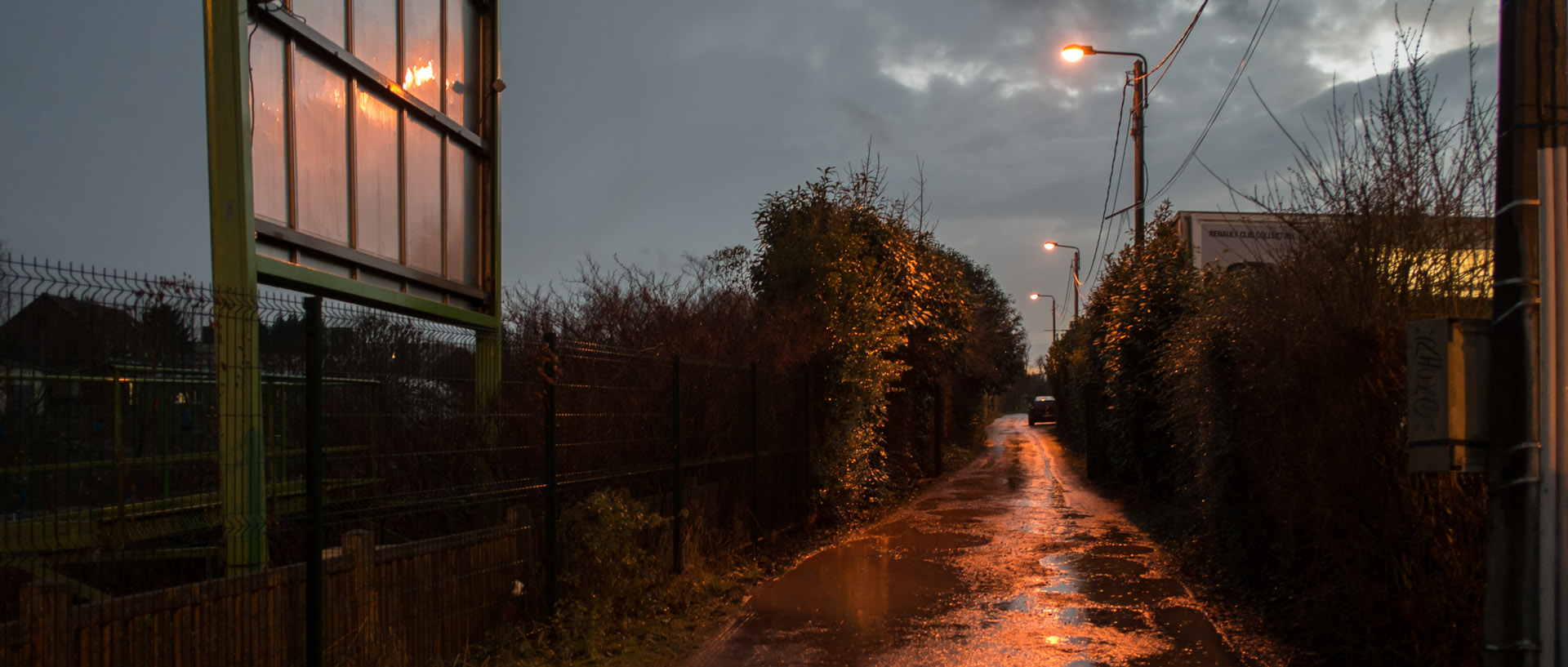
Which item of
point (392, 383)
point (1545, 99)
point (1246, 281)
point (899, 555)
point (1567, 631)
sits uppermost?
point (1545, 99)

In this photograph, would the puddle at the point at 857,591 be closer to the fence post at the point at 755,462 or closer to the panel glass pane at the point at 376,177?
the fence post at the point at 755,462

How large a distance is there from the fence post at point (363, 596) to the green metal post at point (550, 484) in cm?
155

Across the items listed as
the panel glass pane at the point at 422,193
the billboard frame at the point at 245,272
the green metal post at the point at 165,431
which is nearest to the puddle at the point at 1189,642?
the billboard frame at the point at 245,272

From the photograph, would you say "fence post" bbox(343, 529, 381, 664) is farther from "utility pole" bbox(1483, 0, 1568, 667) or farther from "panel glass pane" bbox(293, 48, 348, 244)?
"utility pole" bbox(1483, 0, 1568, 667)

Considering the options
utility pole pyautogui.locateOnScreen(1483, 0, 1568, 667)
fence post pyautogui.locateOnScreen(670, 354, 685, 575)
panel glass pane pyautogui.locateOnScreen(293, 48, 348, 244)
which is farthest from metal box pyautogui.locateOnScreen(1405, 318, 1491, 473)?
panel glass pane pyautogui.locateOnScreen(293, 48, 348, 244)

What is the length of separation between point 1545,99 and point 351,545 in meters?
6.29

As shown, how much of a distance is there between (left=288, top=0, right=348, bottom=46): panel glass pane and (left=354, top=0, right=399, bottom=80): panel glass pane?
23cm

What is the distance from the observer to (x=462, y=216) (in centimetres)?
992

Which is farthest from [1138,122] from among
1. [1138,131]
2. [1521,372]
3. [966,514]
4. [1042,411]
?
[1042,411]

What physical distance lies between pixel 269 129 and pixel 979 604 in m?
6.08

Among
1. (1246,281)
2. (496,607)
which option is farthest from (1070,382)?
(496,607)

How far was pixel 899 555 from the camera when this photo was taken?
10984 mm

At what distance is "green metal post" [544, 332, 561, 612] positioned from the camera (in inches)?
274

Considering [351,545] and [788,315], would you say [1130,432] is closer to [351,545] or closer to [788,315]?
[788,315]
